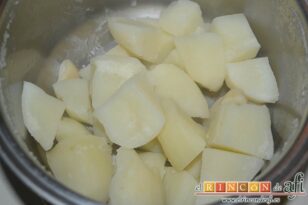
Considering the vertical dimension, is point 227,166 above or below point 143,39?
below

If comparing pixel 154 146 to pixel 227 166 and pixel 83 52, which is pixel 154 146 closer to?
pixel 227 166

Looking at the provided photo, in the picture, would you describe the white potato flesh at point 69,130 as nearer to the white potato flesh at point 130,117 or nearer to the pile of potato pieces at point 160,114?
the pile of potato pieces at point 160,114

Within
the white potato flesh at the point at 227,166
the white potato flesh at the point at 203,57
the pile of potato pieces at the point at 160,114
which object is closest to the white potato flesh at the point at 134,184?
the pile of potato pieces at the point at 160,114

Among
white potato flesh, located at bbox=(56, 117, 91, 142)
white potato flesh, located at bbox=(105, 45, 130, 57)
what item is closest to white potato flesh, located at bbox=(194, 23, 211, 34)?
white potato flesh, located at bbox=(105, 45, 130, 57)

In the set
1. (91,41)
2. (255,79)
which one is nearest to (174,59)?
(255,79)

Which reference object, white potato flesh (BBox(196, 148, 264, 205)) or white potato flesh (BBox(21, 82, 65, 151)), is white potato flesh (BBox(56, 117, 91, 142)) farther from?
white potato flesh (BBox(196, 148, 264, 205))

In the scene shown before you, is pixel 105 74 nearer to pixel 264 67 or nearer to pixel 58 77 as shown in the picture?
pixel 58 77
